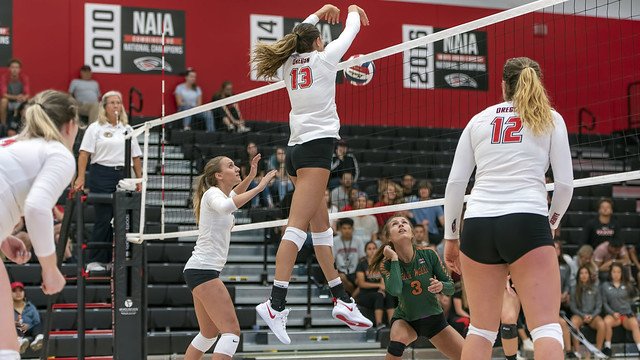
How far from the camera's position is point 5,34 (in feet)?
57.2

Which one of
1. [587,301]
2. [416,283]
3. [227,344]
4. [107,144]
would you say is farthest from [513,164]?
[587,301]

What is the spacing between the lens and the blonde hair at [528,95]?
4719 millimetres

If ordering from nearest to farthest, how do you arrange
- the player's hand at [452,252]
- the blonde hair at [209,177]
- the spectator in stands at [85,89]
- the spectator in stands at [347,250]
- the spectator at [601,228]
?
the player's hand at [452,252] < the blonde hair at [209,177] < the spectator in stands at [347,250] < the spectator at [601,228] < the spectator in stands at [85,89]

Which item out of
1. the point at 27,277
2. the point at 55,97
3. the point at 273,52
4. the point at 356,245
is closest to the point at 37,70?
the point at 27,277

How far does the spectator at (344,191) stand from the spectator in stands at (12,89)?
226 inches

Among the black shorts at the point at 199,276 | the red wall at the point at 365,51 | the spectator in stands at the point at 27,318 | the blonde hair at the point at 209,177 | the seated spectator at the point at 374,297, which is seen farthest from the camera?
the red wall at the point at 365,51

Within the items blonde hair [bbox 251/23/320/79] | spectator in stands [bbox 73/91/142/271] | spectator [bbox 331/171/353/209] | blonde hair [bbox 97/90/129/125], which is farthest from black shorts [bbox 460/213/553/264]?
spectator [bbox 331/171/353/209]

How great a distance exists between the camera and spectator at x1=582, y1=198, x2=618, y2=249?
14252 millimetres

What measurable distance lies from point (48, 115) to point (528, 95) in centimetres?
244

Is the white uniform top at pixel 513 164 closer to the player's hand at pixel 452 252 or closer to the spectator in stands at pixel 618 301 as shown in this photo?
the player's hand at pixel 452 252

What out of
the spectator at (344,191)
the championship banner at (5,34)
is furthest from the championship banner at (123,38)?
the spectator at (344,191)

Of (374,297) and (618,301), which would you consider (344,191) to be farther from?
(618,301)

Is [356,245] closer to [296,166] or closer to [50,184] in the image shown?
[296,166]

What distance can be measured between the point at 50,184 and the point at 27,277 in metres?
8.17
